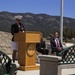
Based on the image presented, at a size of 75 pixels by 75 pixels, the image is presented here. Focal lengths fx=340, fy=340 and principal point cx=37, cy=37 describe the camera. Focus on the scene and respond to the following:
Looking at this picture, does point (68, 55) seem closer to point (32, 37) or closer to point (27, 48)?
point (32, 37)

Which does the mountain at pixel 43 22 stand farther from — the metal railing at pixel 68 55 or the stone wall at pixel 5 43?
the metal railing at pixel 68 55

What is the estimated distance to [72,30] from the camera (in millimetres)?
53156

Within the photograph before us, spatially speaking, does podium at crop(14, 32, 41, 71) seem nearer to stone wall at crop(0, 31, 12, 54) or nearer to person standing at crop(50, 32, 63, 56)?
person standing at crop(50, 32, 63, 56)

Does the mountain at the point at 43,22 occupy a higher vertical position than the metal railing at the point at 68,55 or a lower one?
higher

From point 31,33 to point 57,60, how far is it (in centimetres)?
200

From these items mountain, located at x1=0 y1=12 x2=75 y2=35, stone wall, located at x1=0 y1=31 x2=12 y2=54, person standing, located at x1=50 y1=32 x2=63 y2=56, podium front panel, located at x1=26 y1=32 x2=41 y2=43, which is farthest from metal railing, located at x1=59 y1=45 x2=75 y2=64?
mountain, located at x1=0 y1=12 x2=75 y2=35

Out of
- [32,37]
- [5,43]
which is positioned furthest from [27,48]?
[5,43]

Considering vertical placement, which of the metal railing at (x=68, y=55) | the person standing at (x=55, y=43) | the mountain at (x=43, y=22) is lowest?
the metal railing at (x=68, y=55)

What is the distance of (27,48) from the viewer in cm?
1050

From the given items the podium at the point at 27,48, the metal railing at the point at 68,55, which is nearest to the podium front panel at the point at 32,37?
the podium at the point at 27,48

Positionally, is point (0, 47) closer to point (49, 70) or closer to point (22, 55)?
point (22, 55)

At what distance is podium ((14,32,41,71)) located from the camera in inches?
407

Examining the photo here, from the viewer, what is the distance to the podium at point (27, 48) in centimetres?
1034

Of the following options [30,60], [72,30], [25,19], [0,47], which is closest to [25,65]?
[30,60]
